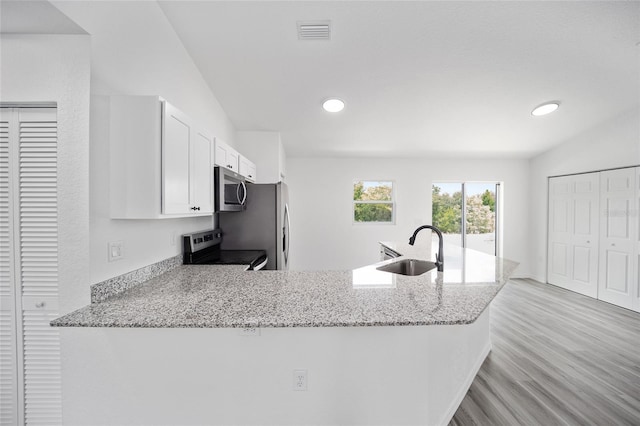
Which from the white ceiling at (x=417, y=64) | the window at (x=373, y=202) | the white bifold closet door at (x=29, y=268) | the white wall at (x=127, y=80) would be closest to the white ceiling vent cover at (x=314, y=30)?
the white ceiling at (x=417, y=64)

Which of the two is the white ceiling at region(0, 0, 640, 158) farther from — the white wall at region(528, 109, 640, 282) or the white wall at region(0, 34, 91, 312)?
the white wall at region(528, 109, 640, 282)

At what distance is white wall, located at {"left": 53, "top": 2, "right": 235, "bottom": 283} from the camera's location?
4.66 ft

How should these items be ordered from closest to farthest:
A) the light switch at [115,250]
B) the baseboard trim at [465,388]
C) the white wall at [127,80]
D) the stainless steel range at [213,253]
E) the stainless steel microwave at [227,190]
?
the white wall at [127,80], the light switch at [115,250], the baseboard trim at [465,388], the stainless steel microwave at [227,190], the stainless steel range at [213,253]

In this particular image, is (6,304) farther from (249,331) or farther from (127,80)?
(127,80)

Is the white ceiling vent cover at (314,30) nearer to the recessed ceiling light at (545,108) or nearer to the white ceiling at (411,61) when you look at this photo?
the white ceiling at (411,61)

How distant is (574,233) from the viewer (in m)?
4.38

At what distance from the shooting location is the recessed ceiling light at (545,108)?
3291 mm

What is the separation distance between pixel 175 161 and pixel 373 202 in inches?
160

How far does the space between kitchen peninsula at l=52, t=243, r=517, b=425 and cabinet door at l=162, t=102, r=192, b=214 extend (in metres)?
0.58

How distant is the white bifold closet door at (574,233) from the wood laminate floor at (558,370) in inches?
28.7

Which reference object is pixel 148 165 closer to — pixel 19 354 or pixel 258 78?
pixel 19 354

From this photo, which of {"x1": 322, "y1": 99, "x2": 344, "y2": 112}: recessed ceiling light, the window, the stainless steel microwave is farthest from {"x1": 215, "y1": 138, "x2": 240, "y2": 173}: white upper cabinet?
the window

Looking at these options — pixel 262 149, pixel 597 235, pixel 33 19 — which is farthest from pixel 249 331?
pixel 597 235

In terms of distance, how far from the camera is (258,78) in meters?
2.78
